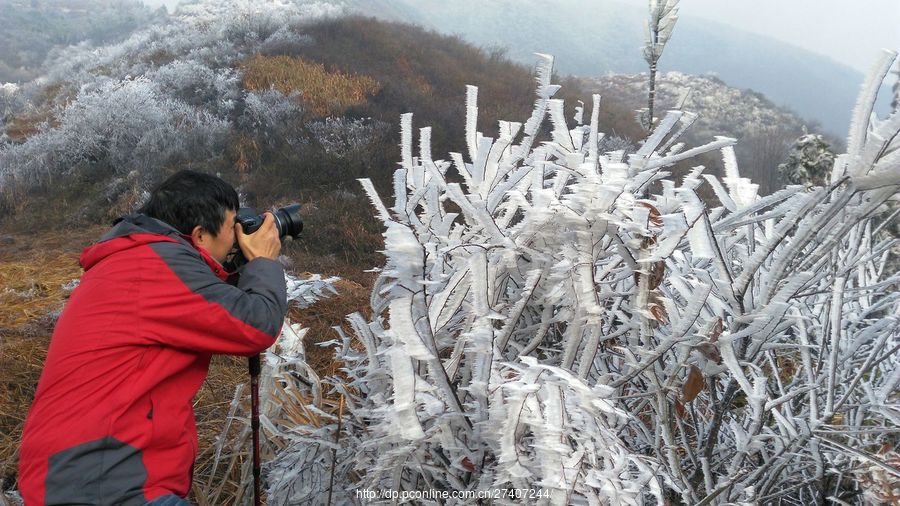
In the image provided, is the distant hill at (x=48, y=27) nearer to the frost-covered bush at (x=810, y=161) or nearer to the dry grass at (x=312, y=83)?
the dry grass at (x=312, y=83)

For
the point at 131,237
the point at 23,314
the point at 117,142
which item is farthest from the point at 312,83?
the point at 131,237

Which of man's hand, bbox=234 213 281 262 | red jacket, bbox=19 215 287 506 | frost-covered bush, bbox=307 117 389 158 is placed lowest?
frost-covered bush, bbox=307 117 389 158

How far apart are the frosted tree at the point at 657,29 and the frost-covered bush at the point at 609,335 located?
9.16 feet

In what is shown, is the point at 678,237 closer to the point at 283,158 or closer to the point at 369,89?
the point at 283,158

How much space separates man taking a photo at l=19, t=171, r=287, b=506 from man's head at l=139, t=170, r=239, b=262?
0.02 metres

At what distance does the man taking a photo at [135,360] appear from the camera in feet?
4.16

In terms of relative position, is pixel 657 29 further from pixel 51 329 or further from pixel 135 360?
pixel 51 329

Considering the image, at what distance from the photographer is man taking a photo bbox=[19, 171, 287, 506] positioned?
127cm

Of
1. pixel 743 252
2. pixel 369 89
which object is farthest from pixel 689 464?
pixel 369 89

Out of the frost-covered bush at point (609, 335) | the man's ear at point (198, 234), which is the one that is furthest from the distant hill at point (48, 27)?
the frost-covered bush at point (609, 335)

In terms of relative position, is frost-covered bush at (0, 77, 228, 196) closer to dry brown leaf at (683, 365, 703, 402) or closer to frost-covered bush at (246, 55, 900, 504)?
frost-covered bush at (246, 55, 900, 504)

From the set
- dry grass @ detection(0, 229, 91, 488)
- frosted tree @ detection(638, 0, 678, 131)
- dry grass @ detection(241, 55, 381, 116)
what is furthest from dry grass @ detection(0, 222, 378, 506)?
dry grass @ detection(241, 55, 381, 116)

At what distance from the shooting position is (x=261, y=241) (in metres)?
1.65

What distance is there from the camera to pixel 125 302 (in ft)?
4.44
